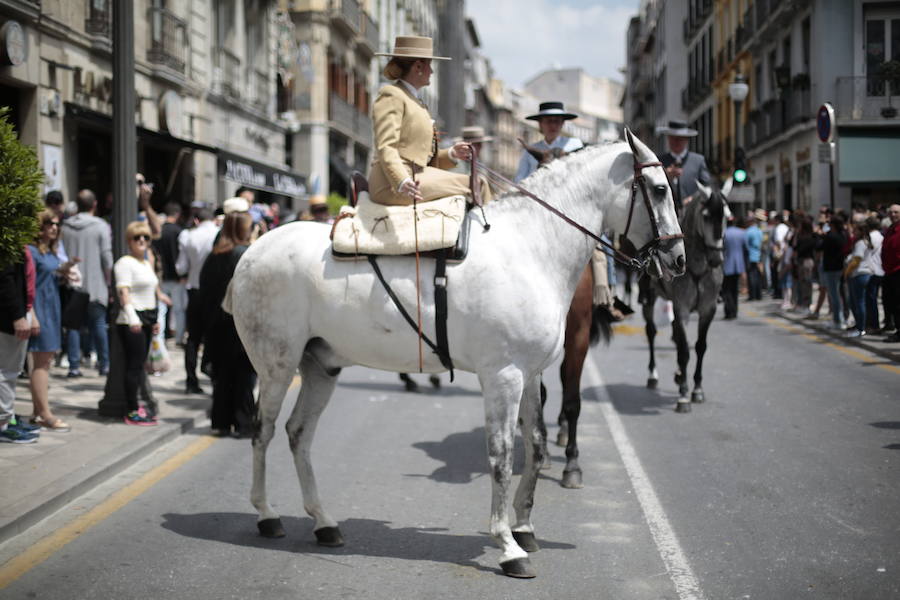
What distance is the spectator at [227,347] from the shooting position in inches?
349

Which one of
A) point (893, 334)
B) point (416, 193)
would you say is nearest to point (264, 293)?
point (416, 193)

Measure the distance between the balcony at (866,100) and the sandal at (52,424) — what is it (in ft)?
75.2

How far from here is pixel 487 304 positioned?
5.11m

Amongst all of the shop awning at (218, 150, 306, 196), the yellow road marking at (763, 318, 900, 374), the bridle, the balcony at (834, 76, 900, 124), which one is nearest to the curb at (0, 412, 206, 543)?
the bridle

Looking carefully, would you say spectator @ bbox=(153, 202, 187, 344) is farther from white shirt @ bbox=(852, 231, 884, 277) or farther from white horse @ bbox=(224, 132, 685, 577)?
white shirt @ bbox=(852, 231, 884, 277)

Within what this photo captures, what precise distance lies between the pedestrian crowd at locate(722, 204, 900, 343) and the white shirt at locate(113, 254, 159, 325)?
985cm

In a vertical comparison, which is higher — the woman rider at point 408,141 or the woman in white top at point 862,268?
the woman rider at point 408,141

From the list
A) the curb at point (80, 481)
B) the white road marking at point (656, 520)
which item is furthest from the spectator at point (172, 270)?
the white road marking at point (656, 520)

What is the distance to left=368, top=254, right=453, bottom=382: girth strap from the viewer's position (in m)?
5.15

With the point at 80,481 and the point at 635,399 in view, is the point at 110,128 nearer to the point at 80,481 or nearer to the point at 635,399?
the point at 635,399

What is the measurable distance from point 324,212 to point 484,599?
9093 millimetres

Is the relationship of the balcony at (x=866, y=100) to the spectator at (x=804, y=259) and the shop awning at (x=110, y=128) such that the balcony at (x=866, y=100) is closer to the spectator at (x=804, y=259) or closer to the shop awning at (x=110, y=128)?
the spectator at (x=804, y=259)

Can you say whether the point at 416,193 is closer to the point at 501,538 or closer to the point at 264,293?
the point at 264,293

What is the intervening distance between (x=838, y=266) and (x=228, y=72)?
52.0 ft
